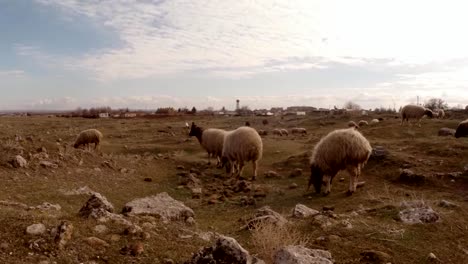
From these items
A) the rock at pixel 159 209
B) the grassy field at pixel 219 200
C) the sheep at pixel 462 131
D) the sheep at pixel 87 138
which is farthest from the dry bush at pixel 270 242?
the sheep at pixel 462 131

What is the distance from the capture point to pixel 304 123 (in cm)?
4319

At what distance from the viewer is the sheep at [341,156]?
14.0 metres

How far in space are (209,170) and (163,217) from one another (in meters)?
11.8

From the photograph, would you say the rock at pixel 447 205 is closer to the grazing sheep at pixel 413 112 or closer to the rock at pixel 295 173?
the rock at pixel 295 173

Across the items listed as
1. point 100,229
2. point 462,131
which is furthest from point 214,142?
point 100,229

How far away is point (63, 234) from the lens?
20.6 feet

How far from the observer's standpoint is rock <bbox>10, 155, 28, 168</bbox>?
13766 millimetres

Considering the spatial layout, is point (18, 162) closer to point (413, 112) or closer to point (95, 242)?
point (95, 242)

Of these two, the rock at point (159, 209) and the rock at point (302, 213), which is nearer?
the rock at point (159, 209)

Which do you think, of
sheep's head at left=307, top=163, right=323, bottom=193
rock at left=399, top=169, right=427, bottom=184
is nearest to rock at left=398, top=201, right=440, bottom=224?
sheep's head at left=307, top=163, right=323, bottom=193

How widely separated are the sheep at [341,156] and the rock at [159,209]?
21.5 ft

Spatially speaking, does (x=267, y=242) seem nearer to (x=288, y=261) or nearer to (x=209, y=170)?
(x=288, y=261)

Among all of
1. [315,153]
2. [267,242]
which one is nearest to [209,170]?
[315,153]

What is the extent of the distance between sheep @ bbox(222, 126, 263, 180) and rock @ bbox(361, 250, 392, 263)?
10578 mm
